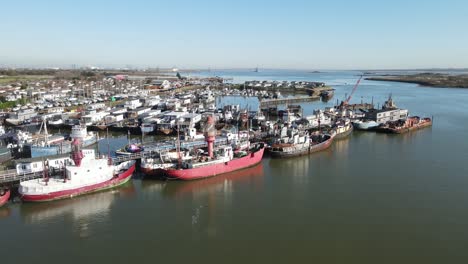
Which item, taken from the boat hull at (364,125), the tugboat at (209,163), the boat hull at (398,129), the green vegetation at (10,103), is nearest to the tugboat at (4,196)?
the tugboat at (209,163)

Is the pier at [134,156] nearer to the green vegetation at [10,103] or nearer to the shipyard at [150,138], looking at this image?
the shipyard at [150,138]

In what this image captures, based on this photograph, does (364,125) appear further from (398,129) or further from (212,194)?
(212,194)

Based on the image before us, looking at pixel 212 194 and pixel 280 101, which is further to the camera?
pixel 280 101

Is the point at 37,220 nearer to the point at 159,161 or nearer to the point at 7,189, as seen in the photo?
the point at 7,189

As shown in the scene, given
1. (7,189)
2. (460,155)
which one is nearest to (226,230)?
(7,189)

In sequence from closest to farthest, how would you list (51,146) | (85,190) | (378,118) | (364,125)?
(85,190) < (51,146) < (364,125) < (378,118)

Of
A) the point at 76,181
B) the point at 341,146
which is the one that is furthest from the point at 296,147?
the point at 76,181

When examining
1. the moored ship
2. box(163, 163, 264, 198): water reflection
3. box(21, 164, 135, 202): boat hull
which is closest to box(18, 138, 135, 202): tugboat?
box(21, 164, 135, 202): boat hull
